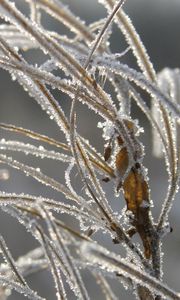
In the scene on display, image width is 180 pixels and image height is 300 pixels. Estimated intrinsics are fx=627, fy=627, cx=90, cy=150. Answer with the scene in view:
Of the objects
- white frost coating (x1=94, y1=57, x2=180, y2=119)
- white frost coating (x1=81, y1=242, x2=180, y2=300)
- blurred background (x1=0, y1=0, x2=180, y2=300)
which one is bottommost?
white frost coating (x1=81, y1=242, x2=180, y2=300)

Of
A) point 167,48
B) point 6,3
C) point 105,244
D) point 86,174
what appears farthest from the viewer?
point 167,48

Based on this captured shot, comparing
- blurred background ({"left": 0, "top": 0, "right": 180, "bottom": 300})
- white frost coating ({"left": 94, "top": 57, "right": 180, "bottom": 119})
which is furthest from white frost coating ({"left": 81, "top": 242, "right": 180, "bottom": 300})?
→ blurred background ({"left": 0, "top": 0, "right": 180, "bottom": 300})

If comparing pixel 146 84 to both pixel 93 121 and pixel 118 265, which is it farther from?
pixel 93 121

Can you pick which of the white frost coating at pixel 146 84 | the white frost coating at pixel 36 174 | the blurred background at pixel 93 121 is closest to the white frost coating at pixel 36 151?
the white frost coating at pixel 36 174

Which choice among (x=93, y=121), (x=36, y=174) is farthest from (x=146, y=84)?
(x=93, y=121)

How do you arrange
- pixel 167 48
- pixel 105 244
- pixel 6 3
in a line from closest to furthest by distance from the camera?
pixel 6 3, pixel 105 244, pixel 167 48

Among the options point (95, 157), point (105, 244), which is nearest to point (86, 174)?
point (95, 157)

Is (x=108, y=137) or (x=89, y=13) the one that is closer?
(x=108, y=137)

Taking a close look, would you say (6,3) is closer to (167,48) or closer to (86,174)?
(86,174)

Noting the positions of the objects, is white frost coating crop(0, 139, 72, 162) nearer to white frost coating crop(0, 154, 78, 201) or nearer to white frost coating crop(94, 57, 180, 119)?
white frost coating crop(0, 154, 78, 201)
